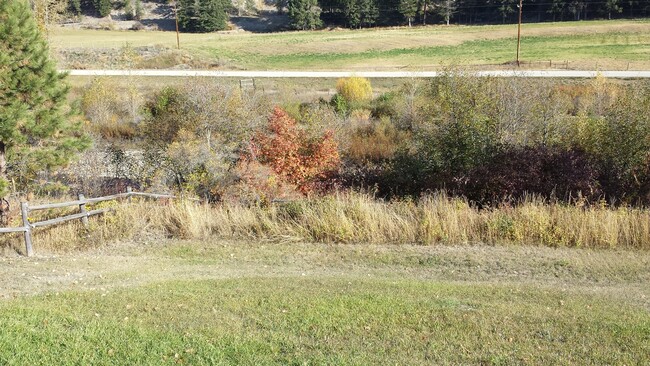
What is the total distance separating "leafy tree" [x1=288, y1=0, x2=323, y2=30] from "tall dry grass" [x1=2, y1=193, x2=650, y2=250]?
93308 millimetres

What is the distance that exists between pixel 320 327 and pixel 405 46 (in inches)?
2925

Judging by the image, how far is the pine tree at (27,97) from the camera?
18.9 m

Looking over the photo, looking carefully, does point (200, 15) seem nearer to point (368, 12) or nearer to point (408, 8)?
point (368, 12)

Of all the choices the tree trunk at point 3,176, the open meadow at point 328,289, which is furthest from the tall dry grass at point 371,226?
the tree trunk at point 3,176

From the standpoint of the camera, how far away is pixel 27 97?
1944 centimetres

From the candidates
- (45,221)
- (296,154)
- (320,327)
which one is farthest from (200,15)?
(320,327)

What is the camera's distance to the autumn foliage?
73.9 feet

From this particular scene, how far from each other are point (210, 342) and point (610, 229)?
9.89 meters

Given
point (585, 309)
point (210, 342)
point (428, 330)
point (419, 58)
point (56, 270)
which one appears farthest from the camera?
point (419, 58)

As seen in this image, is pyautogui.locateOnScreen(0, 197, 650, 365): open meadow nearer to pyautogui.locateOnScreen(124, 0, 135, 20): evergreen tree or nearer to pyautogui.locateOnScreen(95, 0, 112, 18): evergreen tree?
pyautogui.locateOnScreen(124, 0, 135, 20): evergreen tree

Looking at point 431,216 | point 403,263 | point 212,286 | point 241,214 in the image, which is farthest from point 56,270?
point 431,216

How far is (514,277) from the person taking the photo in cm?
1130

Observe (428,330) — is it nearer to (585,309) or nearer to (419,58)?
(585,309)

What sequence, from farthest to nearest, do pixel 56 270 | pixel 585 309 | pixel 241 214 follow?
1. pixel 241 214
2. pixel 56 270
3. pixel 585 309
